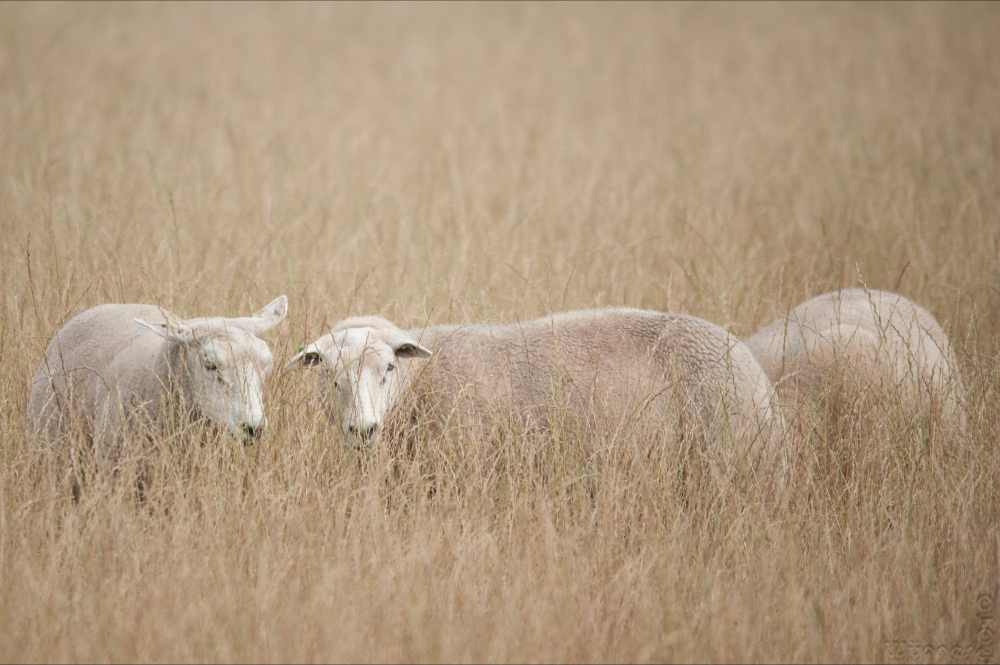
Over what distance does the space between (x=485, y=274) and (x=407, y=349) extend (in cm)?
211

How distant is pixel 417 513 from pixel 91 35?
36.3ft

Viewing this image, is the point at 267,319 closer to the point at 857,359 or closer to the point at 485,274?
the point at 485,274

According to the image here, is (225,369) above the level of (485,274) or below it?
below

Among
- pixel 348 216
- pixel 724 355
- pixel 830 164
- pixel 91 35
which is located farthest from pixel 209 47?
pixel 724 355

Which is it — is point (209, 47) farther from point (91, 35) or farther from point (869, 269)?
point (869, 269)

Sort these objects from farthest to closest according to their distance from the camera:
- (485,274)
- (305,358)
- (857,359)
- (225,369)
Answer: (485,274), (857,359), (305,358), (225,369)

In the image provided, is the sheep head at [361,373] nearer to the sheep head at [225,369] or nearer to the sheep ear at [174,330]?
the sheep head at [225,369]

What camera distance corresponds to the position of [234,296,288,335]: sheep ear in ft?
11.4

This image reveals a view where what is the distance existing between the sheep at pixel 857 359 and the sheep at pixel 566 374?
26cm

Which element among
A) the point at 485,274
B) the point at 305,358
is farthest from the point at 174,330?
the point at 485,274

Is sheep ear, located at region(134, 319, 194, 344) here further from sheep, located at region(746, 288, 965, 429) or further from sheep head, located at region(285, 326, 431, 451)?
sheep, located at region(746, 288, 965, 429)

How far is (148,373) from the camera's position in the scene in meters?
3.52

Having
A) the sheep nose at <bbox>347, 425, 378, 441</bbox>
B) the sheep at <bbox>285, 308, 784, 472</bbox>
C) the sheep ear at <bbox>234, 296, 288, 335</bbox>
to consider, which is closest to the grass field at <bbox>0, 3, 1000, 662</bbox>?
the sheep nose at <bbox>347, 425, 378, 441</bbox>

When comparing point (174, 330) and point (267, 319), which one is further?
point (267, 319)
